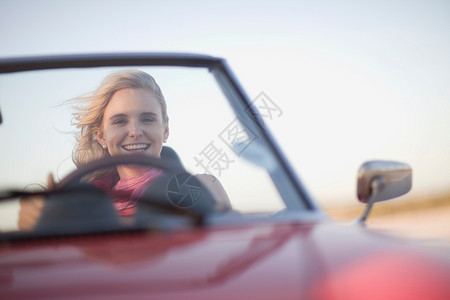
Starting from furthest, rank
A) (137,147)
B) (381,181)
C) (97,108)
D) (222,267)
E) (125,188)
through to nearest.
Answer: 1. (97,108)
2. (137,147)
3. (125,188)
4. (381,181)
5. (222,267)

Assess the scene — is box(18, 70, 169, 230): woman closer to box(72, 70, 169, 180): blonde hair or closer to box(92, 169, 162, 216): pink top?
box(72, 70, 169, 180): blonde hair

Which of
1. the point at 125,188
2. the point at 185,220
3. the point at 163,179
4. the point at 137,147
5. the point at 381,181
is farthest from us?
the point at 137,147

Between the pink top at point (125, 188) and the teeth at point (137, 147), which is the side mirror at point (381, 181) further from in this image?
the teeth at point (137, 147)

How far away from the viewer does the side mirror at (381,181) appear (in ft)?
6.35

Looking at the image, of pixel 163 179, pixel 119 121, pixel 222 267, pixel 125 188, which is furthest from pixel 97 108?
pixel 222 267

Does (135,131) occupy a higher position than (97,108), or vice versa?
(97,108)

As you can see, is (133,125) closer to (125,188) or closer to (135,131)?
(135,131)

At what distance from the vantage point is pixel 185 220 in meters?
1.60

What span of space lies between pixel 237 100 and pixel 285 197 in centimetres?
46

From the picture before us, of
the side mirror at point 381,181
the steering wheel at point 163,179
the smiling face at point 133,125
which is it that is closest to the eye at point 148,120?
the smiling face at point 133,125

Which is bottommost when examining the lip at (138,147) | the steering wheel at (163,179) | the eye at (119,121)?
the steering wheel at (163,179)

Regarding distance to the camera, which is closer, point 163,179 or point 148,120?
point 163,179

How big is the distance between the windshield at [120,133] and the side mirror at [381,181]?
0.96 feet

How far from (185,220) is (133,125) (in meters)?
1.50
